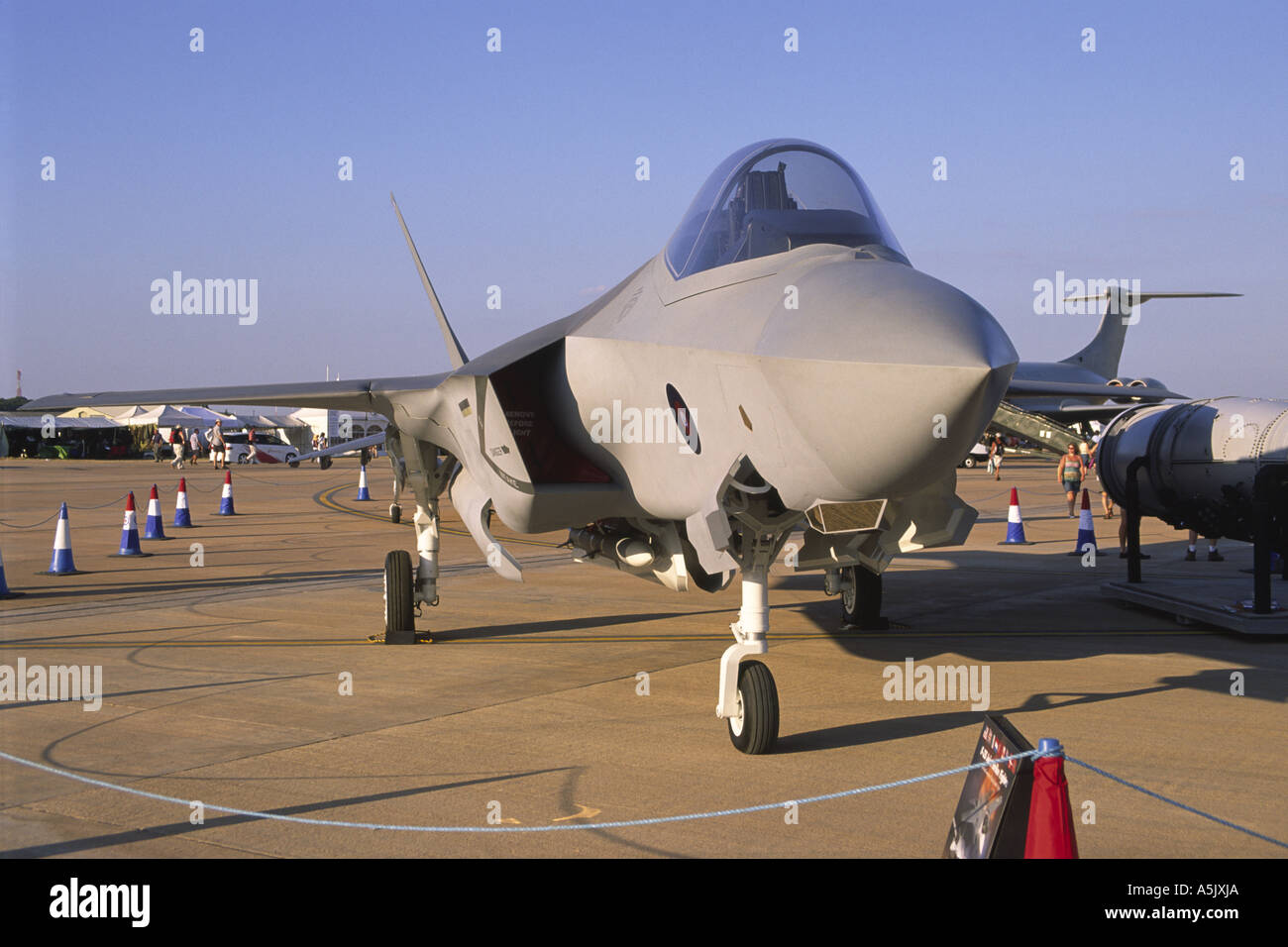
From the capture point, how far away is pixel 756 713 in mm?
6125

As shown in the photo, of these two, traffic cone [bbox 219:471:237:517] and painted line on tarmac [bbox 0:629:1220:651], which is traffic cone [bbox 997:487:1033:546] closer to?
painted line on tarmac [bbox 0:629:1220:651]

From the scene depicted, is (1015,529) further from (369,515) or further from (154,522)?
(154,522)

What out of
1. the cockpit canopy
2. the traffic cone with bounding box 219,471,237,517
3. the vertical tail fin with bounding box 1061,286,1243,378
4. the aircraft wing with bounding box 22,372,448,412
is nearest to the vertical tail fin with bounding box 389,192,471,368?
the aircraft wing with bounding box 22,372,448,412

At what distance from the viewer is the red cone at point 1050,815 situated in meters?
3.67

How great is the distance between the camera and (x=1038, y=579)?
1444 centimetres

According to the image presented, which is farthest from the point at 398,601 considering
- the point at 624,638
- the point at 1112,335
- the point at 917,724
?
the point at 1112,335

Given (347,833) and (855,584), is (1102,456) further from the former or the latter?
(347,833)

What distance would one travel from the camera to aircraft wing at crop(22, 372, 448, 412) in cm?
1017

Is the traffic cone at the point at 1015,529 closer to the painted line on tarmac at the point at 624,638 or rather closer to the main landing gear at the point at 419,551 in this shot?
the painted line on tarmac at the point at 624,638

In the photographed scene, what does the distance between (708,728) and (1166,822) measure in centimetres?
268

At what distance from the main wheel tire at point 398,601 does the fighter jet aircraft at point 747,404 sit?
1182mm

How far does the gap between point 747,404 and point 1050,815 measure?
2.20 m

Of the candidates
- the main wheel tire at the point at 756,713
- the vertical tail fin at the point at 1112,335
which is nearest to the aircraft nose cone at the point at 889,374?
the main wheel tire at the point at 756,713

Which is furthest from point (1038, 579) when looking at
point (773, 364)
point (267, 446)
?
point (267, 446)
